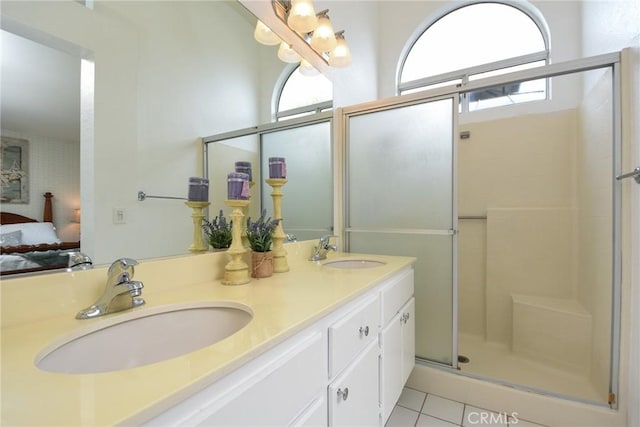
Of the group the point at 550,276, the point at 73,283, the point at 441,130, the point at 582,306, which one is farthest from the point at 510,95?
the point at 73,283

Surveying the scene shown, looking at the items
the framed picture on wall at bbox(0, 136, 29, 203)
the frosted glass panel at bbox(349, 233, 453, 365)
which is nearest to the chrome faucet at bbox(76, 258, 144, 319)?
the framed picture on wall at bbox(0, 136, 29, 203)

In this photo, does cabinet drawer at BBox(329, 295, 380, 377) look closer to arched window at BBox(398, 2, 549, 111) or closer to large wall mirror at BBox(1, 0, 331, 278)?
large wall mirror at BBox(1, 0, 331, 278)

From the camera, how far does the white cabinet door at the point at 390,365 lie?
1166 mm

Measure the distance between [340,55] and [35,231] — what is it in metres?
→ 1.83

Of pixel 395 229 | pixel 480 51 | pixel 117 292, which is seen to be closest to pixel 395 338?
pixel 395 229

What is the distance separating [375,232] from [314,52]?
1.22 meters

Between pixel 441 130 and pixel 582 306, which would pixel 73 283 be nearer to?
pixel 441 130

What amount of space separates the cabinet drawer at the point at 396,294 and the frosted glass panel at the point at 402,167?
16.4 inches

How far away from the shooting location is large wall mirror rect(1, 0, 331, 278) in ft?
2.49

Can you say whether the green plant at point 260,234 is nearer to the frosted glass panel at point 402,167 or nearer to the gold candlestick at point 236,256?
the gold candlestick at point 236,256

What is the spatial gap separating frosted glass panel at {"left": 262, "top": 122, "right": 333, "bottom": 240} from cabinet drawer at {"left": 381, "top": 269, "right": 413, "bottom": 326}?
60 centimetres

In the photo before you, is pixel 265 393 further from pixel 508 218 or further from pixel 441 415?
pixel 508 218

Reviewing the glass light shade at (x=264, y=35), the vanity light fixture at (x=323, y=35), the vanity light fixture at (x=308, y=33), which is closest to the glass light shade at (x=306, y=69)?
the vanity light fixture at (x=308, y=33)

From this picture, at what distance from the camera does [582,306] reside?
2.01 meters
